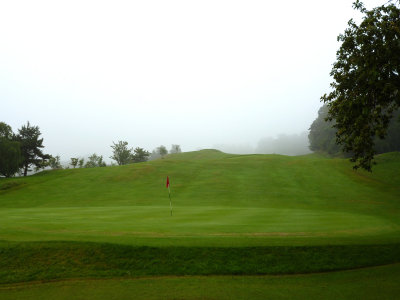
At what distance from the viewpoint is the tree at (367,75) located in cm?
1273

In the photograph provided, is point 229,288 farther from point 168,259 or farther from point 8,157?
point 8,157

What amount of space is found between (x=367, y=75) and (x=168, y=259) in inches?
455

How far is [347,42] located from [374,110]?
396 cm

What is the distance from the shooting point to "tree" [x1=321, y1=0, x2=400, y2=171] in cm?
1273

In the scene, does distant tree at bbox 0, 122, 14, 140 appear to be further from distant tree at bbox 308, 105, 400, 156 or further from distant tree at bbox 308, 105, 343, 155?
distant tree at bbox 308, 105, 343, 155

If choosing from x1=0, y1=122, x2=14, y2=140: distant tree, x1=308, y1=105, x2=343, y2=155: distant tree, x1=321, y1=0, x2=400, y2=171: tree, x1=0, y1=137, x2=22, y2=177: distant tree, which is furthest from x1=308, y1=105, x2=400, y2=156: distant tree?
x1=0, y1=122, x2=14, y2=140: distant tree

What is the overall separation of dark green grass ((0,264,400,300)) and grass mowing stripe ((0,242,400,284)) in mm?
457

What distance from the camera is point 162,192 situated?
133 feet

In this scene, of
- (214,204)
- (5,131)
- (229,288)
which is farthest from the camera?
(5,131)

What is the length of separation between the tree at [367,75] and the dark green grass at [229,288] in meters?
7.12

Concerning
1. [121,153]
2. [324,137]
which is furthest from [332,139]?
[121,153]

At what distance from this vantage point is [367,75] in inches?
518

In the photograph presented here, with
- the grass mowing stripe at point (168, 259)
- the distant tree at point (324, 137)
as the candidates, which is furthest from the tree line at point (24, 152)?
the distant tree at point (324, 137)

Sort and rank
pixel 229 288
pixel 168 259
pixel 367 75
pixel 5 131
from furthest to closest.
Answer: pixel 5 131
pixel 367 75
pixel 168 259
pixel 229 288
